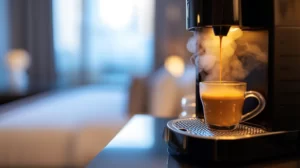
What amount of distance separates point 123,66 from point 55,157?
2133 millimetres

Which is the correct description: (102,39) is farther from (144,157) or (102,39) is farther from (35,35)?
(144,157)

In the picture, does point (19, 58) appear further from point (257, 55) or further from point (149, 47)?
point (257, 55)

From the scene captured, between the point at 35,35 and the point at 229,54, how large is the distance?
10.4 ft

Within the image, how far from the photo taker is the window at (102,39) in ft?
11.5

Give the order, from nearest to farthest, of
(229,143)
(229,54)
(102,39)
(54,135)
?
(229,143)
(229,54)
(54,135)
(102,39)

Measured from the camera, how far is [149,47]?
352 cm

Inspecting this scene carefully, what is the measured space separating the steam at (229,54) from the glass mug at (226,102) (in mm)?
68

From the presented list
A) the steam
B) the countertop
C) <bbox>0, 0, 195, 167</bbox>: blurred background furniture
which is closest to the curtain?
<bbox>0, 0, 195, 167</bbox>: blurred background furniture

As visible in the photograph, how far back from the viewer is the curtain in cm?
358

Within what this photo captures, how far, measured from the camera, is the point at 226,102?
2.21 ft

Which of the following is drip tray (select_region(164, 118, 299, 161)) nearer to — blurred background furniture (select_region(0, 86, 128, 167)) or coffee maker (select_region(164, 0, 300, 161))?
coffee maker (select_region(164, 0, 300, 161))

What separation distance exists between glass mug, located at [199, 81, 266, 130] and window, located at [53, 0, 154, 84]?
2.81m

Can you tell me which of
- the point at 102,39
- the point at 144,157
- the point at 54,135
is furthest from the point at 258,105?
the point at 102,39

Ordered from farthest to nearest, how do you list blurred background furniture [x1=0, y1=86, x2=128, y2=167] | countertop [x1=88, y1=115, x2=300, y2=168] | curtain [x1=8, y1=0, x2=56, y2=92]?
curtain [x1=8, y1=0, x2=56, y2=92], blurred background furniture [x1=0, y1=86, x2=128, y2=167], countertop [x1=88, y1=115, x2=300, y2=168]
